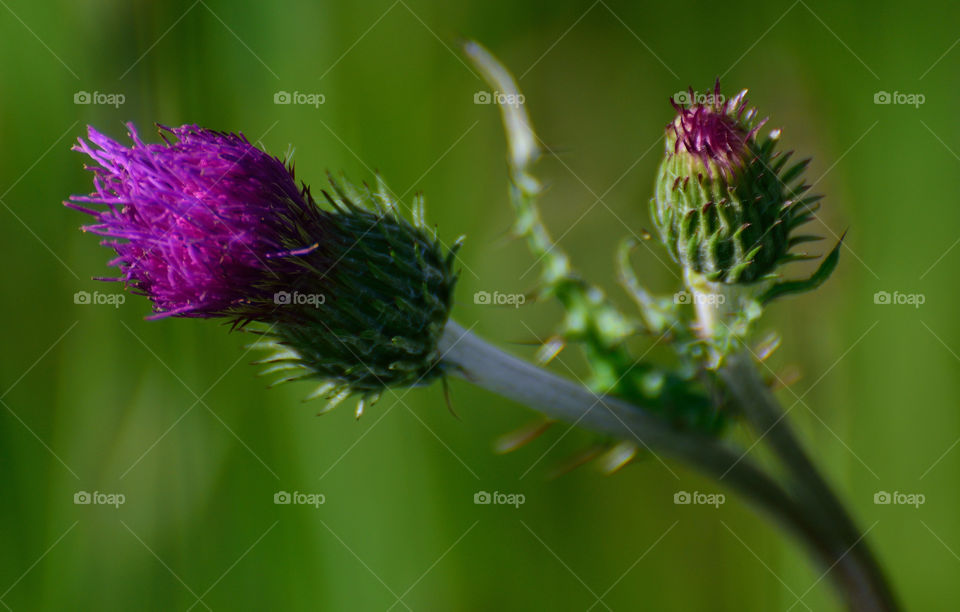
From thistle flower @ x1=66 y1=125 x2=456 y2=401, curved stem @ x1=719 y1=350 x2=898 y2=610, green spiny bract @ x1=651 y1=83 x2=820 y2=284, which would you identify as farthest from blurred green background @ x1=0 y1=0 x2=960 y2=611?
green spiny bract @ x1=651 y1=83 x2=820 y2=284

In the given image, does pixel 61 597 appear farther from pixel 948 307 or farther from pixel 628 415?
pixel 948 307

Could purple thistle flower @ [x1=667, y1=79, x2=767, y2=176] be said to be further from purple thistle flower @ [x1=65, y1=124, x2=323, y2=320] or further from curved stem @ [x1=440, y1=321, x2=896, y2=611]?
purple thistle flower @ [x1=65, y1=124, x2=323, y2=320]

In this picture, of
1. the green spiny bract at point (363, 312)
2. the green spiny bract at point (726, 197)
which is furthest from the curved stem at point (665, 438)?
the green spiny bract at point (726, 197)

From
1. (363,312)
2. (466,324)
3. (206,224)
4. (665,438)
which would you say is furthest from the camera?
(466,324)

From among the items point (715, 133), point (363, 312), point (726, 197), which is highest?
point (715, 133)

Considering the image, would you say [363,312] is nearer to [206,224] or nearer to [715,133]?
[206,224]

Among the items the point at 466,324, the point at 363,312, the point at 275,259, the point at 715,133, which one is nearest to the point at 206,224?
the point at 275,259
